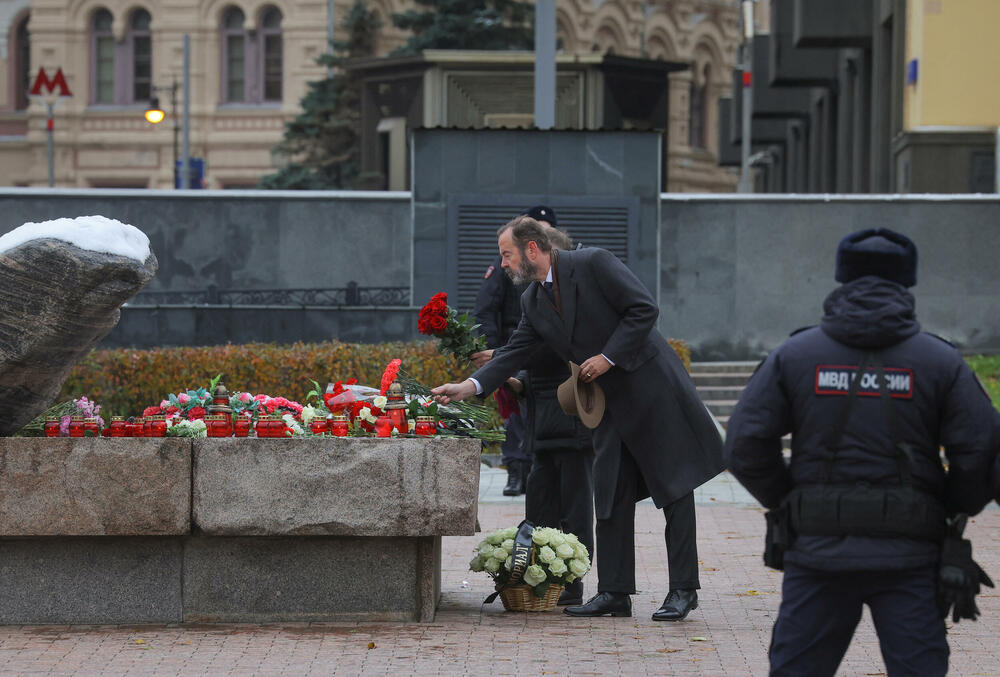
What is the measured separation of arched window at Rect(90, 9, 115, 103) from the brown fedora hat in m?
52.8

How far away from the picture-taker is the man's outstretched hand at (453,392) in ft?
27.4

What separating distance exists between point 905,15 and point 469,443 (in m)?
19.9

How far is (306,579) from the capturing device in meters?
8.09

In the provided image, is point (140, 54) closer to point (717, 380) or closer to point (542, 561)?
point (717, 380)

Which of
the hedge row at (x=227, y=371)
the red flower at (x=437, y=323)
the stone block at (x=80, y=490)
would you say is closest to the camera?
the stone block at (x=80, y=490)

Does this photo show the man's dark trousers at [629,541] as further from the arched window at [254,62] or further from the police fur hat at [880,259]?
the arched window at [254,62]

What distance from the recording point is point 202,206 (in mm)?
19734

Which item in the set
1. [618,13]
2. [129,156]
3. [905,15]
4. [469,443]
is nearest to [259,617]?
[469,443]

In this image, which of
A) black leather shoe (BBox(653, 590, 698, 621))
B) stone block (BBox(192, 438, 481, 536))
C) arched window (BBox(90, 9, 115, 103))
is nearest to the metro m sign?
arched window (BBox(90, 9, 115, 103))

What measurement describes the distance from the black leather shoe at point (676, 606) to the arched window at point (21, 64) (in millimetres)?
54658

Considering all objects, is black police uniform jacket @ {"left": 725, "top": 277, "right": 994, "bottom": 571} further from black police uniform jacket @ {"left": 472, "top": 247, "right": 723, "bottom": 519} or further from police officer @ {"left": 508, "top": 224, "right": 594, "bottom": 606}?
police officer @ {"left": 508, "top": 224, "right": 594, "bottom": 606}

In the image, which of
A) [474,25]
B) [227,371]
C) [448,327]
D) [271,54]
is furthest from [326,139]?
[448,327]

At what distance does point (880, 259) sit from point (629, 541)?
330 centimetres

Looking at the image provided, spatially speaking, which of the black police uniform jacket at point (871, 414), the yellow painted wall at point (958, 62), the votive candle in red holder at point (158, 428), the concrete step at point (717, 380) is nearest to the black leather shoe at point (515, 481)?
the votive candle in red holder at point (158, 428)
